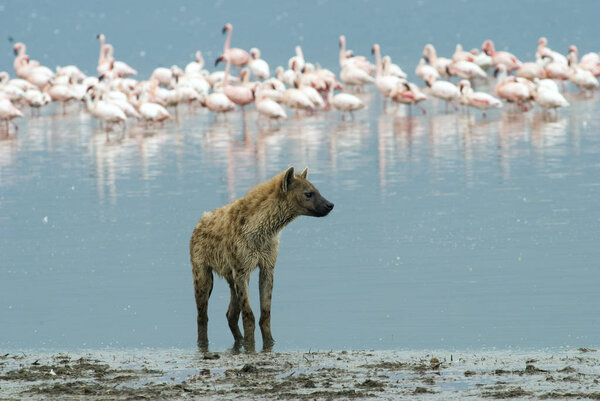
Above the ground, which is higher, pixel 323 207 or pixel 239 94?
pixel 239 94

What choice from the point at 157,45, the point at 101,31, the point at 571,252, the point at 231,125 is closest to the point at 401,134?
the point at 231,125

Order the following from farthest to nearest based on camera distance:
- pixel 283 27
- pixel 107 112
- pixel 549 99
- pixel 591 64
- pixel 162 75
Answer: pixel 283 27
pixel 162 75
pixel 591 64
pixel 107 112
pixel 549 99

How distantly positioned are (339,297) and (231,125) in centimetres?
1861

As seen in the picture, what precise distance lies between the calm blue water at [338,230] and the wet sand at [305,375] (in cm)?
55

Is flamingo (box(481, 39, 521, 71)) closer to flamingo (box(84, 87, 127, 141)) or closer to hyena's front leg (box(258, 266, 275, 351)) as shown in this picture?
flamingo (box(84, 87, 127, 141))

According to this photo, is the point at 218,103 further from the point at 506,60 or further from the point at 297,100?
the point at 506,60

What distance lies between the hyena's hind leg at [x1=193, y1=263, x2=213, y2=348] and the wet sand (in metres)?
0.51

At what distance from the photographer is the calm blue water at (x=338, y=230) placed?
30.0 feet

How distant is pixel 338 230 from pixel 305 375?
619 centimetres

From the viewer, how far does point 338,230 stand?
13.4m

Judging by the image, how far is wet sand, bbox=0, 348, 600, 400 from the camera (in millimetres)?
6695

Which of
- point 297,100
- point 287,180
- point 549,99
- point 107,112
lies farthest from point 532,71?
point 287,180

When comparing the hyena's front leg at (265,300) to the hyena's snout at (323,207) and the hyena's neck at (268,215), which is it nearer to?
the hyena's neck at (268,215)

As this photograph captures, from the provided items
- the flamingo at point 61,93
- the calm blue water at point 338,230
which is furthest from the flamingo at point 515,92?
the flamingo at point 61,93
